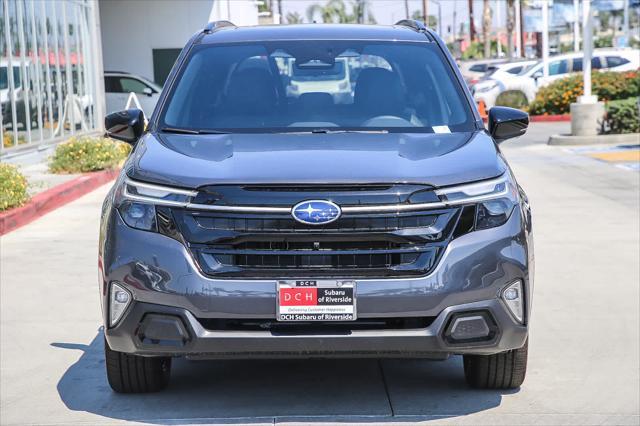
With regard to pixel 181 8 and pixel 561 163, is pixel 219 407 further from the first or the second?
pixel 181 8

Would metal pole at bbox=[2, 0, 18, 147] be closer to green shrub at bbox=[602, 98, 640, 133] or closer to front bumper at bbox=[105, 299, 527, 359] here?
green shrub at bbox=[602, 98, 640, 133]

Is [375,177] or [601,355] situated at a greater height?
[375,177]

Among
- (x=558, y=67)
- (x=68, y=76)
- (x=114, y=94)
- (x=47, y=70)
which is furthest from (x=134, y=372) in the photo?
(x=558, y=67)

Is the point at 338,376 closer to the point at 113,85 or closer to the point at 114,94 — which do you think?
the point at 114,94

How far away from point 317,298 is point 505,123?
1829 millimetres

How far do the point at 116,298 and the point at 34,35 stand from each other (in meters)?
17.7

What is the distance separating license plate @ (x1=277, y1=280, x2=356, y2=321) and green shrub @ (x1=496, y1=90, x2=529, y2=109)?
29.1 m

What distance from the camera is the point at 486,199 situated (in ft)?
16.7

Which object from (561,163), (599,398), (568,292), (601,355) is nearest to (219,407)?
(599,398)

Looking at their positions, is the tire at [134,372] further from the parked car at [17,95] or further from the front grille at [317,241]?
the parked car at [17,95]

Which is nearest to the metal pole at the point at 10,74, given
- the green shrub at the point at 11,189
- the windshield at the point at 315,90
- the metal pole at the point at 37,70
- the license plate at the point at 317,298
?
the metal pole at the point at 37,70

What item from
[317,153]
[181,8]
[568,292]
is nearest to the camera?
[317,153]

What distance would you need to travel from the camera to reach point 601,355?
662cm

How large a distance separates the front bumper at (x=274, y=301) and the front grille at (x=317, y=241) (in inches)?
2.3
